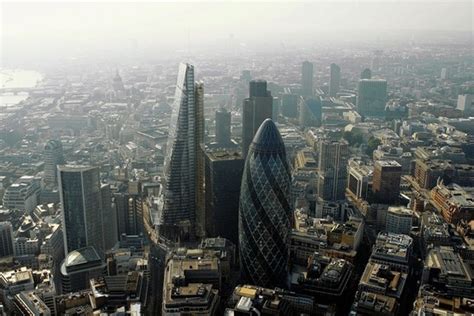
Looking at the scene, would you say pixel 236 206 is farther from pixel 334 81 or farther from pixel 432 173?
pixel 334 81

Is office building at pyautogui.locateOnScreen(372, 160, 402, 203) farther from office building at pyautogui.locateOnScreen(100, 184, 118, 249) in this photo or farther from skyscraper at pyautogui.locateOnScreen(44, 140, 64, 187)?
skyscraper at pyautogui.locateOnScreen(44, 140, 64, 187)

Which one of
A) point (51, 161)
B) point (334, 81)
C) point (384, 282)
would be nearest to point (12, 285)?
point (384, 282)

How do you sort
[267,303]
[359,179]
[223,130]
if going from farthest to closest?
1. [223,130]
2. [359,179]
3. [267,303]

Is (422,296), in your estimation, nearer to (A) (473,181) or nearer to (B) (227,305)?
(B) (227,305)

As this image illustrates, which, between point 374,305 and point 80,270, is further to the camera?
point 80,270

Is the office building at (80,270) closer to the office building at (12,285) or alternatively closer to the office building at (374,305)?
the office building at (12,285)

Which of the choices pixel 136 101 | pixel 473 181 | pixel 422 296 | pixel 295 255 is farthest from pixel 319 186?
pixel 136 101
